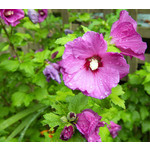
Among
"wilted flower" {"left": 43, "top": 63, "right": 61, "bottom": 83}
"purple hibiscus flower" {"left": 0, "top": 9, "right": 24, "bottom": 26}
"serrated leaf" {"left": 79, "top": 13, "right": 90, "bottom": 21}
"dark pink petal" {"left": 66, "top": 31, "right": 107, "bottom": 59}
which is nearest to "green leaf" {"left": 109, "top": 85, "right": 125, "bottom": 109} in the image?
"dark pink petal" {"left": 66, "top": 31, "right": 107, "bottom": 59}

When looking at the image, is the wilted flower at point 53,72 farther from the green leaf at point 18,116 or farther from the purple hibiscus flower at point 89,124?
the green leaf at point 18,116

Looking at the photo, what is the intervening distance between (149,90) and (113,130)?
0.49m

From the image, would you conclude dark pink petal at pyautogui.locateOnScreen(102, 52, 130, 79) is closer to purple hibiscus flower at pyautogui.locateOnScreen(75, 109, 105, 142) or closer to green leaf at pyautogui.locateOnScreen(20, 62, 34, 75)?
purple hibiscus flower at pyautogui.locateOnScreen(75, 109, 105, 142)

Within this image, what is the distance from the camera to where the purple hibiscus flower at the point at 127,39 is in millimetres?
690

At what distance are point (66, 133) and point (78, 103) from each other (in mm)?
131

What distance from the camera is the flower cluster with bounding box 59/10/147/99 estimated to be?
67 cm

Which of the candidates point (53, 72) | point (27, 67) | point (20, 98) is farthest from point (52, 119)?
point (20, 98)

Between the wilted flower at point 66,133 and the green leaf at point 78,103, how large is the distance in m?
0.08

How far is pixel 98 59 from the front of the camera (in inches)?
28.6

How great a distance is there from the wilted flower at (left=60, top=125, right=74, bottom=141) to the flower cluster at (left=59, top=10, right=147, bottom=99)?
0.54ft

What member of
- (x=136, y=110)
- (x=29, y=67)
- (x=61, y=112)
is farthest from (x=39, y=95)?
(x=136, y=110)

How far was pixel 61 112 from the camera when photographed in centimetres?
80

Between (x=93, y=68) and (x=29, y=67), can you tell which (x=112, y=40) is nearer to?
(x=93, y=68)

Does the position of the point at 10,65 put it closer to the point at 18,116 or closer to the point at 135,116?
the point at 18,116
